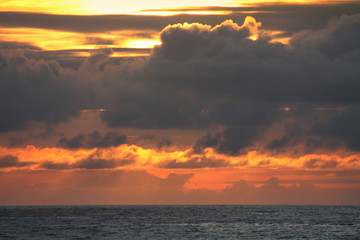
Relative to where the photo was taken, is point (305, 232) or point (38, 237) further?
point (305, 232)

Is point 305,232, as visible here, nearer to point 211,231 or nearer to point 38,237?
point 211,231

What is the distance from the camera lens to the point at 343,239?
131 meters

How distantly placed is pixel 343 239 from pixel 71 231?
59289 mm

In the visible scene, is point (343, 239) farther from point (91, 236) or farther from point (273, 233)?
point (91, 236)

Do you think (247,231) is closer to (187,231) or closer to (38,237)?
(187,231)

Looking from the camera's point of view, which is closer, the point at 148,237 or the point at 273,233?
the point at 148,237

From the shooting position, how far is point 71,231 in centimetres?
14588

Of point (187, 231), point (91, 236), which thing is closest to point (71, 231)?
point (91, 236)

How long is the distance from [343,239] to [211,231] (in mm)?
32027

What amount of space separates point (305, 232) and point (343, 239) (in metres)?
18.9

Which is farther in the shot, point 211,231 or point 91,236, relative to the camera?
point 211,231

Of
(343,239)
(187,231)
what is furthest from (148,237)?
(343,239)

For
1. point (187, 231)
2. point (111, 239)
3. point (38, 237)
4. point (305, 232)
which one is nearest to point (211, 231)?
point (187, 231)

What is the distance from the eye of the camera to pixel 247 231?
14962 centimetres
